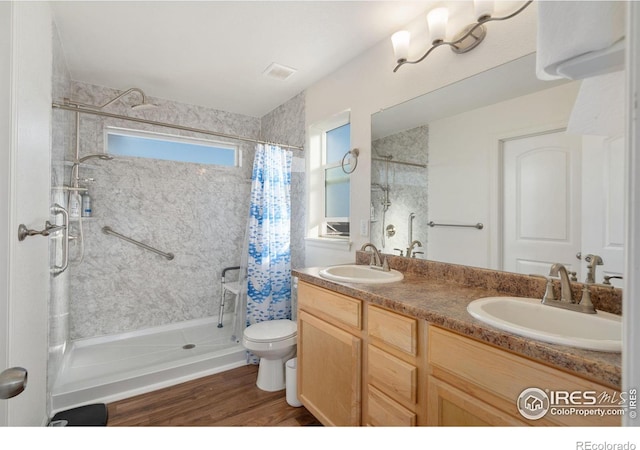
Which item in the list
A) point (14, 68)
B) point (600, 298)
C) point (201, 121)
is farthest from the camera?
point (201, 121)

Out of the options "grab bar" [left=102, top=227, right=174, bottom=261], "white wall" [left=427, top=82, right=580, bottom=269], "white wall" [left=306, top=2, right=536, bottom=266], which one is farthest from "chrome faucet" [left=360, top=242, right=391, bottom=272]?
"grab bar" [left=102, top=227, right=174, bottom=261]

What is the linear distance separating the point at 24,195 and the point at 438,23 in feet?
6.29

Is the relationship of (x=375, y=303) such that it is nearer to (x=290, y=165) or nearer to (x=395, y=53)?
(x=395, y=53)

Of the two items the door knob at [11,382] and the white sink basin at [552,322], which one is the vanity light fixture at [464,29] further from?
the door knob at [11,382]

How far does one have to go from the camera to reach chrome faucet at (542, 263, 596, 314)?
94cm

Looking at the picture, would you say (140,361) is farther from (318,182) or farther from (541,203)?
(541,203)

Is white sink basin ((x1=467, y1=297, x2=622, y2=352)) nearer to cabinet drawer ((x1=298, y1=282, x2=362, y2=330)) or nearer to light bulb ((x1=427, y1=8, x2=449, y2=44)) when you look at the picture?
cabinet drawer ((x1=298, y1=282, x2=362, y2=330))

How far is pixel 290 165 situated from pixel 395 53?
4.24 feet

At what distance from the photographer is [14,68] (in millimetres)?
844

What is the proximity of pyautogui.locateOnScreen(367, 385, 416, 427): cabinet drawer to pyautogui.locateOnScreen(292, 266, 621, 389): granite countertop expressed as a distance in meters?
0.39

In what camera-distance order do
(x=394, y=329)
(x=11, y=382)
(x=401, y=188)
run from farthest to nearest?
(x=401, y=188) → (x=394, y=329) → (x=11, y=382)

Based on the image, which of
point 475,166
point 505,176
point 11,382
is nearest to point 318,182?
point 475,166

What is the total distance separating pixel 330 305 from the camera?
148 centimetres
